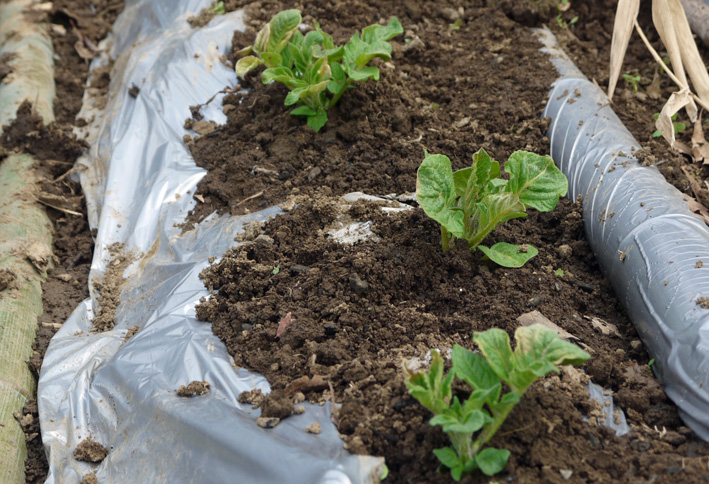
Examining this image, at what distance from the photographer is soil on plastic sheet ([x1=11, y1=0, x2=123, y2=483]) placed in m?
2.64

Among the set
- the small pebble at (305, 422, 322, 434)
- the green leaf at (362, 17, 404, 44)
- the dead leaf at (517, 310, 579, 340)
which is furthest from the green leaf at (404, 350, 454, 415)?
the green leaf at (362, 17, 404, 44)

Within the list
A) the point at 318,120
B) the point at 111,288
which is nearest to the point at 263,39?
the point at 318,120

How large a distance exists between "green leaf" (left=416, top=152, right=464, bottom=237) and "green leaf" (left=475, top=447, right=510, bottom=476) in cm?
81

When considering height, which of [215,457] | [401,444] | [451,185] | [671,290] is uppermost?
[451,185]

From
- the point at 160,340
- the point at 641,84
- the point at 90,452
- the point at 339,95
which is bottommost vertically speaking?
the point at 90,452

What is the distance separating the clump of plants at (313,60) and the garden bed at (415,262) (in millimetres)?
128

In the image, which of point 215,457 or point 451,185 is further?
point 451,185

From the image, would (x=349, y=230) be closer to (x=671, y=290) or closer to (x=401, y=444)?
(x=401, y=444)

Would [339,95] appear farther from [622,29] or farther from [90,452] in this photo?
[90,452]

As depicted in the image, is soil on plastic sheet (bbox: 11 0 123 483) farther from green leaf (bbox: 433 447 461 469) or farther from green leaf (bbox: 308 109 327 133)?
green leaf (bbox: 308 109 327 133)

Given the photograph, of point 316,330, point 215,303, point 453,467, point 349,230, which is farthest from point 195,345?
point 453,467

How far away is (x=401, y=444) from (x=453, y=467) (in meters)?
0.19

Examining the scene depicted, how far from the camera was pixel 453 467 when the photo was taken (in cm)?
160

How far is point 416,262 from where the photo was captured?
227 cm
